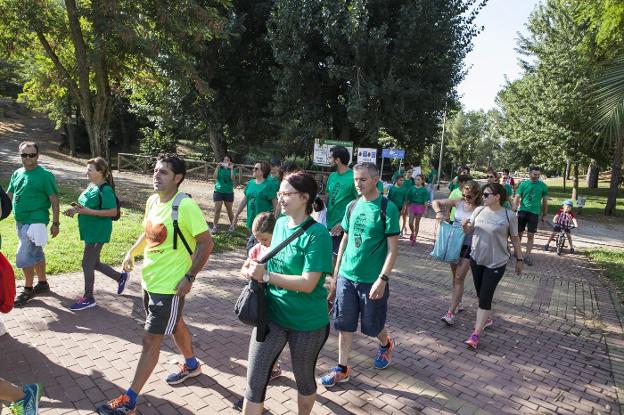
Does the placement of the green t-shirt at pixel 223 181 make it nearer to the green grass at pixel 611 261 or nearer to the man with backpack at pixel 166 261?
the man with backpack at pixel 166 261

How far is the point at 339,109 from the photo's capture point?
776 inches

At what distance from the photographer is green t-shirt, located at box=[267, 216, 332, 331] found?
8.24 ft

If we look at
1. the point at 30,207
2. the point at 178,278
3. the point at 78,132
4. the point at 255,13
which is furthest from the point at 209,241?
the point at 78,132

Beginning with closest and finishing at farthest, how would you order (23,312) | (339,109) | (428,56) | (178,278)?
(178,278) → (23,312) → (428,56) → (339,109)

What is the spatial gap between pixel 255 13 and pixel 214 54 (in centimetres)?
271

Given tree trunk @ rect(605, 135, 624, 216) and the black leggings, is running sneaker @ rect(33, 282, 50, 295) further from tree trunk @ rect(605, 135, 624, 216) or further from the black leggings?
tree trunk @ rect(605, 135, 624, 216)

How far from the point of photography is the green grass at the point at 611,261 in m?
8.68

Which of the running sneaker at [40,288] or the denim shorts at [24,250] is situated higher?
the denim shorts at [24,250]

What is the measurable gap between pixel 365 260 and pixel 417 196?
722cm

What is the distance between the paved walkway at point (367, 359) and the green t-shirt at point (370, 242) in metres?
1.07

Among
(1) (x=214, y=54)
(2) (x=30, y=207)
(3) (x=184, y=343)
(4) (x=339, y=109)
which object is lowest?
(3) (x=184, y=343)

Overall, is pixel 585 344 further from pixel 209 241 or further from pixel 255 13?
pixel 255 13

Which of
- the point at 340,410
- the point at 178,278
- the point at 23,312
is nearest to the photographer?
the point at 178,278

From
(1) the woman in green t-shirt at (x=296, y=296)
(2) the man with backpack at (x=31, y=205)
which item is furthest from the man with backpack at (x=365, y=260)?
(2) the man with backpack at (x=31, y=205)
